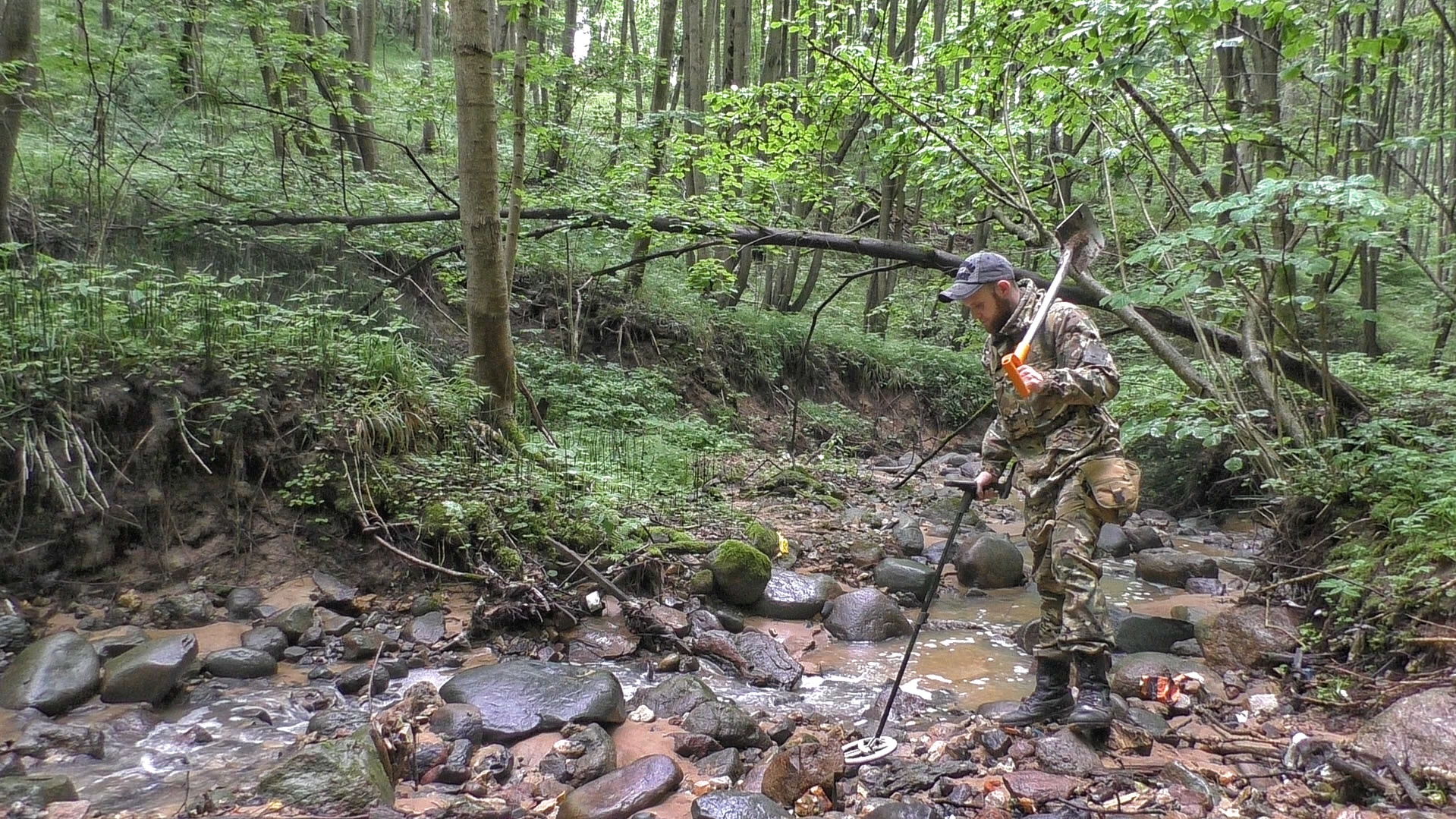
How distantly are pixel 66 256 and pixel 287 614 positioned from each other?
5.32 m

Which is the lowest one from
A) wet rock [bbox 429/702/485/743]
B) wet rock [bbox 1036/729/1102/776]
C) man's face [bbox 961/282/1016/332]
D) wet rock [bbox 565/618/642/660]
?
wet rock [bbox 565/618/642/660]

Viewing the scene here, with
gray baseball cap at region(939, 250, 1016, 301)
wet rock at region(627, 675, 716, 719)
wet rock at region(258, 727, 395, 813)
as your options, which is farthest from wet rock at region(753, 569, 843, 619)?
wet rock at region(258, 727, 395, 813)

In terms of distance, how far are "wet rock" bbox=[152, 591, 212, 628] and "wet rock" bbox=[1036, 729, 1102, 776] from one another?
4445mm

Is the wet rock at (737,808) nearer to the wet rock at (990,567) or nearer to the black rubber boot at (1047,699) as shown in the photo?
the black rubber boot at (1047,699)

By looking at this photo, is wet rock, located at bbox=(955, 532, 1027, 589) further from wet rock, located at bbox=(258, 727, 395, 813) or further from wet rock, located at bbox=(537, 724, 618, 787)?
wet rock, located at bbox=(258, 727, 395, 813)

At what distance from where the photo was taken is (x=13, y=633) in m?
4.00

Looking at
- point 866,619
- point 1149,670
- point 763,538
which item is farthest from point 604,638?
point 1149,670

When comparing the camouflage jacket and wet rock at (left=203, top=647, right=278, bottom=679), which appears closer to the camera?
the camouflage jacket

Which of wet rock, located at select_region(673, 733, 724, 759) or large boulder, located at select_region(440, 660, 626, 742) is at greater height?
large boulder, located at select_region(440, 660, 626, 742)

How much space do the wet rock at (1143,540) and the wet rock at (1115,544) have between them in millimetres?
36

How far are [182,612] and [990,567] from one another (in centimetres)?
572

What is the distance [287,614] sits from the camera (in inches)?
180

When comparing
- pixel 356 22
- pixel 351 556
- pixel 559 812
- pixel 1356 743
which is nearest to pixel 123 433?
pixel 351 556

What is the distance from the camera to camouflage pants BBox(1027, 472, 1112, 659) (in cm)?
385
